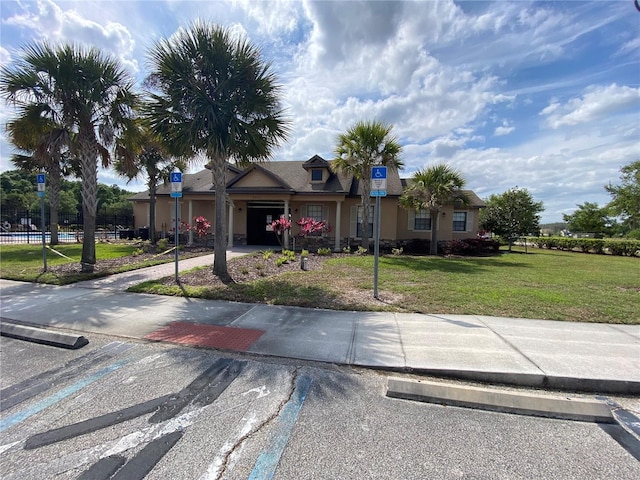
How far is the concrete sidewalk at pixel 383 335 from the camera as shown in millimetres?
3652

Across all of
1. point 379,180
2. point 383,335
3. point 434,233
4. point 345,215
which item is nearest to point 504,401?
point 383,335

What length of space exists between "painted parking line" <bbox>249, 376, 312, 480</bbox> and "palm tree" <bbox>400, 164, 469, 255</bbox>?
14.3 meters

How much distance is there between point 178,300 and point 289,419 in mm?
4855

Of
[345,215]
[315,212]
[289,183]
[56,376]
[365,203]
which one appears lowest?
[56,376]

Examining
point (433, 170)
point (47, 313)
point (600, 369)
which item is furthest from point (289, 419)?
point (433, 170)

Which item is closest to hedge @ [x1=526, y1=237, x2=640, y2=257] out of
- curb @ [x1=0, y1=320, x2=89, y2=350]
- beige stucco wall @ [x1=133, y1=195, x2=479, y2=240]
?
beige stucco wall @ [x1=133, y1=195, x2=479, y2=240]

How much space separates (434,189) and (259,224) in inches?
414

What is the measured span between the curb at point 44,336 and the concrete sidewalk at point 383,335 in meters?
0.34

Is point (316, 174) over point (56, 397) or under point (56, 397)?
over

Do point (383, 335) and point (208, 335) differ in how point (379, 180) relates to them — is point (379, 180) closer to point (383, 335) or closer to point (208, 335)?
point (383, 335)

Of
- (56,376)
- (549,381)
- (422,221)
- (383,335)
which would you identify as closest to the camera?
(549,381)

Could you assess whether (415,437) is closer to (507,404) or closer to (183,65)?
(507,404)

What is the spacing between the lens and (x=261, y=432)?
2604 mm

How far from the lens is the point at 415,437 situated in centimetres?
258
